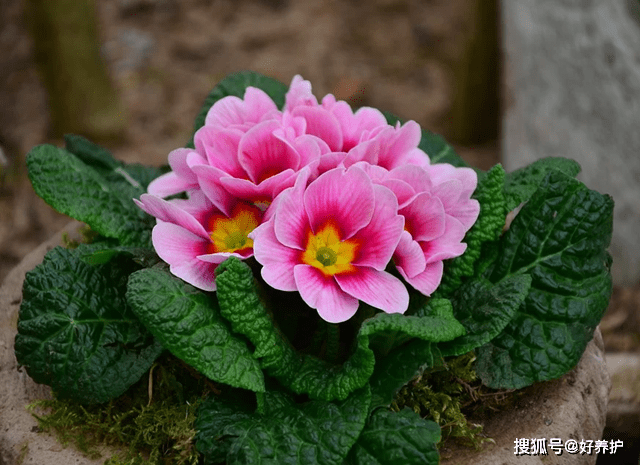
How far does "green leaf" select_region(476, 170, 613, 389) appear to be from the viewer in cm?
123

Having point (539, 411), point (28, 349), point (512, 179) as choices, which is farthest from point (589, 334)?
point (28, 349)

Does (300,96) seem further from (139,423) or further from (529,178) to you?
(139,423)

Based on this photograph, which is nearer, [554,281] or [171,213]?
[171,213]

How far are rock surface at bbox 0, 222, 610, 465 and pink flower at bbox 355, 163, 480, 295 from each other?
0.94ft

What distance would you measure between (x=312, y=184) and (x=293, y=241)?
0.09 metres

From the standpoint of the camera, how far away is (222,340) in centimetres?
109

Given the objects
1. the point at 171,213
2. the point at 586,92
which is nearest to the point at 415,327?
the point at 171,213

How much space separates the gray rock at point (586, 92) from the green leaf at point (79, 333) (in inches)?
68.8

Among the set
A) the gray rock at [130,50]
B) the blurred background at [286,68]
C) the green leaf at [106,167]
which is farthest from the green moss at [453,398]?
the gray rock at [130,50]

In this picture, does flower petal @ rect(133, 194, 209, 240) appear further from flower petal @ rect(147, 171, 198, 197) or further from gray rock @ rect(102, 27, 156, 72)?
gray rock @ rect(102, 27, 156, 72)

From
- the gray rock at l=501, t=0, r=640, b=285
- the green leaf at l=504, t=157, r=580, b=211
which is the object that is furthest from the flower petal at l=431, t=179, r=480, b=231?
the gray rock at l=501, t=0, r=640, b=285

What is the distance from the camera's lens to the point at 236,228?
1186 mm

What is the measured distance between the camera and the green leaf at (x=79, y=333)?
1155 mm

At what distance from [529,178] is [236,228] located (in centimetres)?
60
